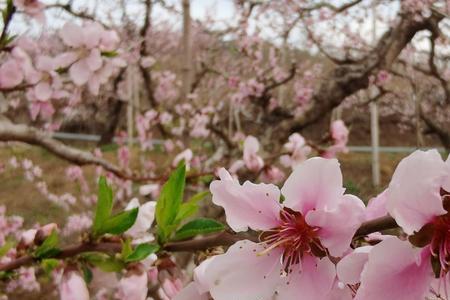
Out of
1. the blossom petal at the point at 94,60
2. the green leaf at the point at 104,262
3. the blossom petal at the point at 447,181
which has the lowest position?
the green leaf at the point at 104,262

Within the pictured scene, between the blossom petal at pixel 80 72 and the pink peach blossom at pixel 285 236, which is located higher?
the blossom petal at pixel 80 72

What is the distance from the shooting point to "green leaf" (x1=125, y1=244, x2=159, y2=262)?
69 centimetres

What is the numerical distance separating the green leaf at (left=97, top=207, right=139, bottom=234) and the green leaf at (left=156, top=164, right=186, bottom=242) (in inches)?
1.5

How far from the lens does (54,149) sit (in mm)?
1559

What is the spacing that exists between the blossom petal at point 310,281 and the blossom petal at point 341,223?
2cm

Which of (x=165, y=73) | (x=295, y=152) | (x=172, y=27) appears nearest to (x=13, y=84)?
(x=295, y=152)

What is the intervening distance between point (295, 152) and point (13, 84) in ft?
3.76

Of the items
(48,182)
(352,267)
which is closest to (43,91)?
(352,267)

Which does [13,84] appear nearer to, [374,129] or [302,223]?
[302,223]

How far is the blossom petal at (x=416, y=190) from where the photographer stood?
0.42 metres

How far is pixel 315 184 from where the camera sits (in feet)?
1.68

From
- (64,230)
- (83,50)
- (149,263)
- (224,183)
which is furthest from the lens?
(64,230)

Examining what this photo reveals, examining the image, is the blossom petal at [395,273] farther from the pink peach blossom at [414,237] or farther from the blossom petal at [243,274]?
the blossom petal at [243,274]

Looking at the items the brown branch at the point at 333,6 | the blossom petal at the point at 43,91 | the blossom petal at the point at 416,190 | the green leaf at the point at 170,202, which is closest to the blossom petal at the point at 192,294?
the green leaf at the point at 170,202
